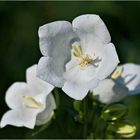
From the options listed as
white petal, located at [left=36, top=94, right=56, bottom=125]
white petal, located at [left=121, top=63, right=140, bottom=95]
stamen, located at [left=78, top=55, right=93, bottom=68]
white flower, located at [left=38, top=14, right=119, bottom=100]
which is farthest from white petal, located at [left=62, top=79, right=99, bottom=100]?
white petal, located at [left=121, top=63, right=140, bottom=95]

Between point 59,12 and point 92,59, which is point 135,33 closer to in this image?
point 59,12

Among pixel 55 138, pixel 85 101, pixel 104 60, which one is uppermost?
pixel 104 60

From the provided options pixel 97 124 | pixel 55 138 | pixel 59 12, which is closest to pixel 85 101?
pixel 97 124

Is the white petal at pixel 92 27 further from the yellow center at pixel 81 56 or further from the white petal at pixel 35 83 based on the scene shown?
the white petal at pixel 35 83

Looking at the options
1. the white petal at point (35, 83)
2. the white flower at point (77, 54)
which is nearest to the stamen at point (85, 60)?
the white flower at point (77, 54)

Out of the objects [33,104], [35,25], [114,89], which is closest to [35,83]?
[33,104]

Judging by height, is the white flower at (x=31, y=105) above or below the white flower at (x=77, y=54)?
below

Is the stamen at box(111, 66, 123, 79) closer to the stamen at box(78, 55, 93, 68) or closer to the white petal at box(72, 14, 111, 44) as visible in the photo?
the stamen at box(78, 55, 93, 68)
